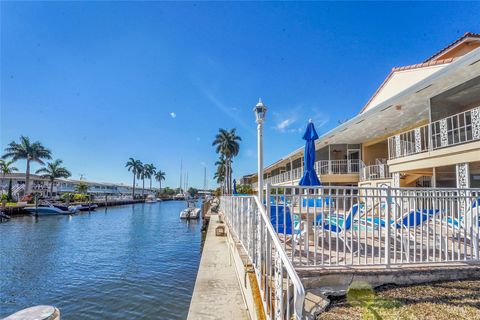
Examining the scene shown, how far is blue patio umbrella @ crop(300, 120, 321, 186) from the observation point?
6472 millimetres

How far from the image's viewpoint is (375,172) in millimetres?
16531

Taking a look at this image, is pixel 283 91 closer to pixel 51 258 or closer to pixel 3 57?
pixel 3 57

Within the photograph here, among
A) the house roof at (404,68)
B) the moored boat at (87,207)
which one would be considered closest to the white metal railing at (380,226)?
the house roof at (404,68)

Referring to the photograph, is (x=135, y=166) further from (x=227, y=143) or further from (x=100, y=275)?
(x=100, y=275)

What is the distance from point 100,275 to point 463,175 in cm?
1406

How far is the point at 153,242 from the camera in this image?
17844mm

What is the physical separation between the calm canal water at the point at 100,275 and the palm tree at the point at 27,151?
33.8m

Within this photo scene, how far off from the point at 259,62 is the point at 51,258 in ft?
49.4

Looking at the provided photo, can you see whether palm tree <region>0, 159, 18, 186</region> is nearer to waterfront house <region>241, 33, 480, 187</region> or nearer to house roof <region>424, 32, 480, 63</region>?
waterfront house <region>241, 33, 480, 187</region>

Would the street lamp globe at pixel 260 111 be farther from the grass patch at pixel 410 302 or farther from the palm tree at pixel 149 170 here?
the palm tree at pixel 149 170

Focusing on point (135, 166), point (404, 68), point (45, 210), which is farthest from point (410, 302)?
point (135, 166)

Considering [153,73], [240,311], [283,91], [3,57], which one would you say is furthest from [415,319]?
[3,57]

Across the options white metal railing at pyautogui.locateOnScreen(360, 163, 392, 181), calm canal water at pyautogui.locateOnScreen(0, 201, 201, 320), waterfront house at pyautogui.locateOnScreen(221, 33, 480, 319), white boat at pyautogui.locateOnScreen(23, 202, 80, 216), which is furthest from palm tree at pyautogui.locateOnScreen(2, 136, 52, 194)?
white metal railing at pyautogui.locateOnScreen(360, 163, 392, 181)

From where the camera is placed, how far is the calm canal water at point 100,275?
797 centimetres
